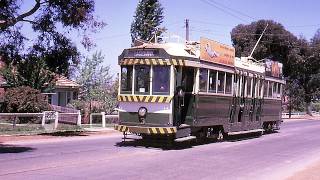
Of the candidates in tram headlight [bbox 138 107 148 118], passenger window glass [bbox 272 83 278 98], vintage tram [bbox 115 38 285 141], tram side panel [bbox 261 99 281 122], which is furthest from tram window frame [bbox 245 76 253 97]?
tram headlight [bbox 138 107 148 118]

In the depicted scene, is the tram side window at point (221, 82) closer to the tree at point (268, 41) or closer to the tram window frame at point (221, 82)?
the tram window frame at point (221, 82)

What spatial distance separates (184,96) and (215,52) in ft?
8.58

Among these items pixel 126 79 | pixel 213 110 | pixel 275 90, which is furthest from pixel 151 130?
pixel 275 90

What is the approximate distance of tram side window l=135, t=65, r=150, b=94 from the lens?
59.1 ft

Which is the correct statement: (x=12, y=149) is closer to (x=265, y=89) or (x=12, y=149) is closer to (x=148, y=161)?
(x=148, y=161)

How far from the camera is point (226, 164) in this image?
15.1 m

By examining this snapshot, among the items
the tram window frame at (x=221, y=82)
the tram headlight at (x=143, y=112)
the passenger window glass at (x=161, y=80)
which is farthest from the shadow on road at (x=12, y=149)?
the tram window frame at (x=221, y=82)

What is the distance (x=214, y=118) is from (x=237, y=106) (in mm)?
2696

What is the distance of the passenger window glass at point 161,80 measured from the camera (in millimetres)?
17719

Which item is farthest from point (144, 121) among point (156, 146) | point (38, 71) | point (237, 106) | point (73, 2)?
point (38, 71)

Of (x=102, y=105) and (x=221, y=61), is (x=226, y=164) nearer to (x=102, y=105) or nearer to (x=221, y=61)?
(x=221, y=61)

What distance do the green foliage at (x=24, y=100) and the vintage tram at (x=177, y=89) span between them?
49.1 feet

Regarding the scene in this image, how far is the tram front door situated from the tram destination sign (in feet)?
2.86

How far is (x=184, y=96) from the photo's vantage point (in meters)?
18.6
